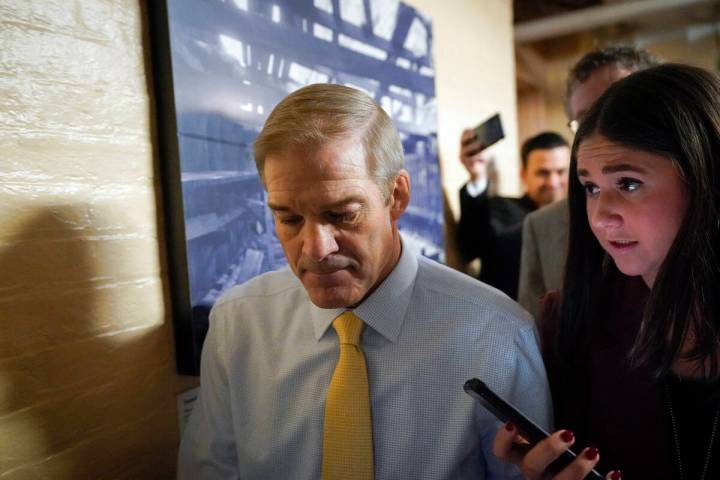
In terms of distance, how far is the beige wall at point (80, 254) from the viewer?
2.64 ft

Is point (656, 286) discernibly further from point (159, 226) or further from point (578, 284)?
point (159, 226)

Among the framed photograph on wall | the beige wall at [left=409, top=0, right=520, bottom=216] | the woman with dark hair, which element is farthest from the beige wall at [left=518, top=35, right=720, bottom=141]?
the woman with dark hair

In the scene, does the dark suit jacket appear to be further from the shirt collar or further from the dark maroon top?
the shirt collar

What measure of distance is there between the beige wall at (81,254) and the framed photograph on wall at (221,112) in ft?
0.12

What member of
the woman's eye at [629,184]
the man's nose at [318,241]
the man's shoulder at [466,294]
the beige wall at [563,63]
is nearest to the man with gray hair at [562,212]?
the man's shoulder at [466,294]

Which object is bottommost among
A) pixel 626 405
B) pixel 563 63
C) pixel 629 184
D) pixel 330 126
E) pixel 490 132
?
pixel 626 405

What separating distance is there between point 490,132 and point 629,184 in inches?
45.5

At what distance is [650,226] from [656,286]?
0.11 metres

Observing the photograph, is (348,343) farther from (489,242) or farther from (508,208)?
(508,208)

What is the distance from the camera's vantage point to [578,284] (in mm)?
1119

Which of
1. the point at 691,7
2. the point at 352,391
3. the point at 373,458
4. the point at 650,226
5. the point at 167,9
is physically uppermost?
the point at 691,7

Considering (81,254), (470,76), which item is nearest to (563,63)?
(470,76)

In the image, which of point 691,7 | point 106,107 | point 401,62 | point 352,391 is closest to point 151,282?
point 106,107

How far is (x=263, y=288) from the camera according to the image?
109 centimetres
